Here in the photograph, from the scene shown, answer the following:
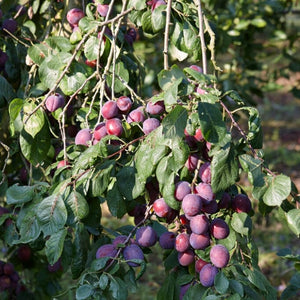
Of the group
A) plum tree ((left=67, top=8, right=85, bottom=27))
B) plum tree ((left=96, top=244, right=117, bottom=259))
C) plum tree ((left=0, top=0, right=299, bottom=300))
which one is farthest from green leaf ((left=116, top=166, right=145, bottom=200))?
plum tree ((left=67, top=8, right=85, bottom=27))

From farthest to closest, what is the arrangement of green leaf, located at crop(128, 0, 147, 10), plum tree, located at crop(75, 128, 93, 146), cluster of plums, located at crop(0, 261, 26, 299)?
cluster of plums, located at crop(0, 261, 26, 299)
green leaf, located at crop(128, 0, 147, 10)
plum tree, located at crop(75, 128, 93, 146)

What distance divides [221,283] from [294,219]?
179mm

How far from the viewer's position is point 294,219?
3.27ft

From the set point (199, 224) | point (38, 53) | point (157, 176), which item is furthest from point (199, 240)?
point (38, 53)

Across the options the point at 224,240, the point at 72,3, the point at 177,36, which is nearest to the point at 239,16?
the point at 72,3

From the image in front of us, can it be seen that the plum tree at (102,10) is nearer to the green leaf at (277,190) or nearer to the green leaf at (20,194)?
the green leaf at (20,194)

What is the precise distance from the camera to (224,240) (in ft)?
3.51

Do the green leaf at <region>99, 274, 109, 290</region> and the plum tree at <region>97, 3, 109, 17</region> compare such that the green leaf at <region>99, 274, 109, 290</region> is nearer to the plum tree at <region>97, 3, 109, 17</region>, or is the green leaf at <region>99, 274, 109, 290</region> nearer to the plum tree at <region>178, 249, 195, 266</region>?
the plum tree at <region>178, 249, 195, 266</region>

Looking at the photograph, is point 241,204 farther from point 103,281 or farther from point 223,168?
point 103,281

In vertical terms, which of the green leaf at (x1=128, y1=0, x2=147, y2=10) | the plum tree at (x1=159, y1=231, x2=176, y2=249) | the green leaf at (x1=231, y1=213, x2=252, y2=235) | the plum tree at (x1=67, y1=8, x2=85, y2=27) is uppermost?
the green leaf at (x1=128, y1=0, x2=147, y2=10)

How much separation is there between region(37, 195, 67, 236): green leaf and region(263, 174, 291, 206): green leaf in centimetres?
37

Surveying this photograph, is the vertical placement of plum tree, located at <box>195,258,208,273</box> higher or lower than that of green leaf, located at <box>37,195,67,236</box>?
lower

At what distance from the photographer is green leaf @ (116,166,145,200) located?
3.41 ft

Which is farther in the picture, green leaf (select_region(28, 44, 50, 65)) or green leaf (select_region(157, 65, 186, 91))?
green leaf (select_region(28, 44, 50, 65))
